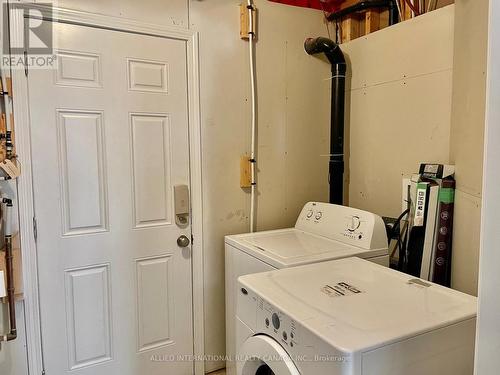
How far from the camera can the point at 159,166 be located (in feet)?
7.04

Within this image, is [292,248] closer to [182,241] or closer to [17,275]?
[182,241]

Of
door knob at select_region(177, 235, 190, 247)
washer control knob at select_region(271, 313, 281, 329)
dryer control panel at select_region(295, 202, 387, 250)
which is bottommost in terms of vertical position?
washer control knob at select_region(271, 313, 281, 329)

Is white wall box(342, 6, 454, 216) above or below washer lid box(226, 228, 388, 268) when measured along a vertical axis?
above

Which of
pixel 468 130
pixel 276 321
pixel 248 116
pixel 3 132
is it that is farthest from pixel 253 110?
pixel 276 321

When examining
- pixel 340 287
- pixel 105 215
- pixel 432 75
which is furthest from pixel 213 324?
pixel 432 75

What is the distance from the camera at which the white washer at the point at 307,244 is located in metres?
1.84

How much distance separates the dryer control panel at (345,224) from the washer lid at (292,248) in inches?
1.3

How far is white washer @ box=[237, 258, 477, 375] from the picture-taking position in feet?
3.37

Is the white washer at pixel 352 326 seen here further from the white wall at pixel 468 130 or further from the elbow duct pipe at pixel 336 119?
the elbow duct pipe at pixel 336 119

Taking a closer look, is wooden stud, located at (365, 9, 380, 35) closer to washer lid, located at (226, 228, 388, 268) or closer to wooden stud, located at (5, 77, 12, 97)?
washer lid, located at (226, 228, 388, 268)

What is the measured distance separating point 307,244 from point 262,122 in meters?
0.86

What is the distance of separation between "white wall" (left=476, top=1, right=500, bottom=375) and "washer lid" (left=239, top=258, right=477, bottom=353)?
0.38m

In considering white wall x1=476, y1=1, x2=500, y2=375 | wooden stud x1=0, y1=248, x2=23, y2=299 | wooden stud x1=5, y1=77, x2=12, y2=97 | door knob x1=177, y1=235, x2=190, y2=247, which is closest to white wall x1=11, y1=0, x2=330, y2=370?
door knob x1=177, y1=235, x2=190, y2=247

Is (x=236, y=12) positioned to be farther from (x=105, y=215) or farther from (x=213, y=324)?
(x=213, y=324)
